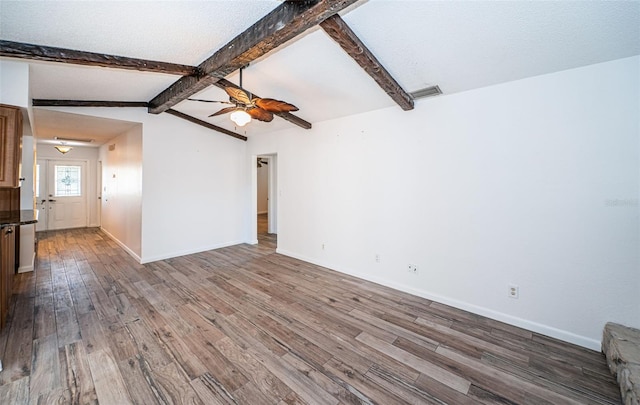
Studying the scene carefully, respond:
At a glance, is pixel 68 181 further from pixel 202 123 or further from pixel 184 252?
pixel 202 123

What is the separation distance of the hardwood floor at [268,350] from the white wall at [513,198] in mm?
381

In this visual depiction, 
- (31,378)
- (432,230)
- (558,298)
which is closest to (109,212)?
(31,378)

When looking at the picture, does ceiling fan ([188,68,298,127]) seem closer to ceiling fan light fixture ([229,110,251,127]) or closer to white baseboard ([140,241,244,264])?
ceiling fan light fixture ([229,110,251,127])

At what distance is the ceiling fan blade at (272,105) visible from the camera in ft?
8.88

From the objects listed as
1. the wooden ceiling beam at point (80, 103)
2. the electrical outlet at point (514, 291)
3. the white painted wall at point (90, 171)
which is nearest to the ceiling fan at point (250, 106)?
the wooden ceiling beam at point (80, 103)

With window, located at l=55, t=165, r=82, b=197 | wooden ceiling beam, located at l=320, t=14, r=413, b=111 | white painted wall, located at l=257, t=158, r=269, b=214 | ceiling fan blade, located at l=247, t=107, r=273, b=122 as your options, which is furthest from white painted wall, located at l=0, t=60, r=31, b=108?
white painted wall, located at l=257, t=158, r=269, b=214

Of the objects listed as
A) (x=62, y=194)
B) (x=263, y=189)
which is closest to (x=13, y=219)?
(x=62, y=194)

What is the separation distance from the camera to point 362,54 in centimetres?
233

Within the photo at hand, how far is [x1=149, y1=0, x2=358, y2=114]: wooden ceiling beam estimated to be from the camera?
5.84ft

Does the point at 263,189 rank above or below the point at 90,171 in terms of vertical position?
below

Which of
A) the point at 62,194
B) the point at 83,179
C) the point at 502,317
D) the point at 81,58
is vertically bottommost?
the point at 502,317

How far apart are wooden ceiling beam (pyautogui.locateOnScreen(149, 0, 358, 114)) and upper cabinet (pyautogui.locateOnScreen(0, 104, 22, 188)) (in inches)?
64.5

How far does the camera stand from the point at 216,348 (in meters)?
2.25

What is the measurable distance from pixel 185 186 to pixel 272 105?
3.23 m
